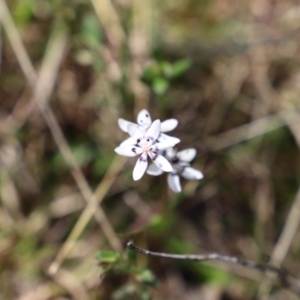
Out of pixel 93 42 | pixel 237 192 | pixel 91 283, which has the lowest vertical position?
pixel 91 283

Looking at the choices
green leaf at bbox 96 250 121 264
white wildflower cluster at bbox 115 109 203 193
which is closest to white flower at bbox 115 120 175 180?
white wildflower cluster at bbox 115 109 203 193

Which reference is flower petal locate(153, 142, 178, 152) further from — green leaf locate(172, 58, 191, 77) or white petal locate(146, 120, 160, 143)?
green leaf locate(172, 58, 191, 77)

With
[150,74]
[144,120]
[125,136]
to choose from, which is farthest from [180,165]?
[125,136]

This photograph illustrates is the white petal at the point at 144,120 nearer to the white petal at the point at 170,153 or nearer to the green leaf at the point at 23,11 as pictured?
the white petal at the point at 170,153

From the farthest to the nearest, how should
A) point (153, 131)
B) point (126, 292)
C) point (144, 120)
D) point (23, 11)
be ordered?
point (23, 11) → point (126, 292) → point (144, 120) → point (153, 131)

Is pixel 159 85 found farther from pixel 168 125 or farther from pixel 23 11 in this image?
pixel 23 11

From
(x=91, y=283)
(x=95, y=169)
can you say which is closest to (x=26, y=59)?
(x=95, y=169)

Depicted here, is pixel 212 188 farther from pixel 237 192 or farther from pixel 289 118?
pixel 289 118
